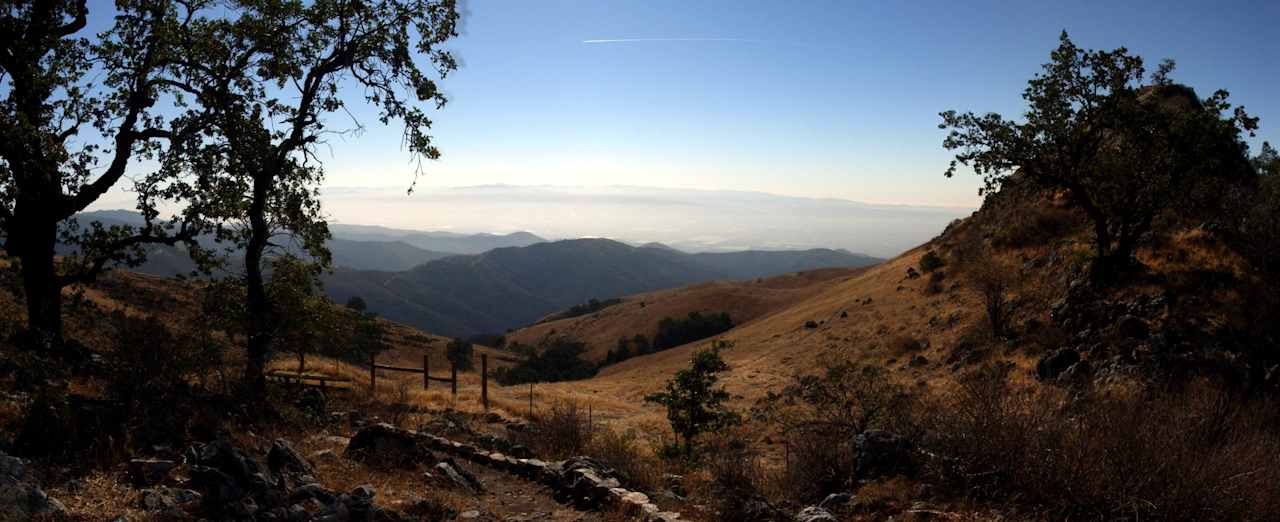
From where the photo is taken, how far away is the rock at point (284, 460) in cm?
1003

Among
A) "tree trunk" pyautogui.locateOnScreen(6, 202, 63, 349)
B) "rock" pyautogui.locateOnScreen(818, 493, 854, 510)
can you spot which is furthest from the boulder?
"tree trunk" pyautogui.locateOnScreen(6, 202, 63, 349)

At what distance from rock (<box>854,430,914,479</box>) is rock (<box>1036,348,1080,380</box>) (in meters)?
15.0

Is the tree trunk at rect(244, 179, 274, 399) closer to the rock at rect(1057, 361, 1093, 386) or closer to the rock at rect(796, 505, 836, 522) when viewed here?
the rock at rect(796, 505, 836, 522)

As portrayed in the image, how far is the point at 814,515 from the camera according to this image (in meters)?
9.45

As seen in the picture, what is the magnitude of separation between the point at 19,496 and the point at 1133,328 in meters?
27.3

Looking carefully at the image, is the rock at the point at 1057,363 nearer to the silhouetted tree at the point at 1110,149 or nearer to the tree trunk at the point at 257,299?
the silhouetted tree at the point at 1110,149

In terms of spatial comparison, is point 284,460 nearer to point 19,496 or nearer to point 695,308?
point 19,496

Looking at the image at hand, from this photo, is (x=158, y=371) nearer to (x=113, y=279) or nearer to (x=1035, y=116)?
(x=1035, y=116)

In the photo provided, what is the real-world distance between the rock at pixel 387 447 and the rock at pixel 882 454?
8.03 metres

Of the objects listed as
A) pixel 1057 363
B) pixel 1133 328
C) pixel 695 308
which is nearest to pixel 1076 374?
pixel 1057 363

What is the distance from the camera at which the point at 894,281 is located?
51094mm

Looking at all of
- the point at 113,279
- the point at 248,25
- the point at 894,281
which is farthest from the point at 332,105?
the point at 113,279

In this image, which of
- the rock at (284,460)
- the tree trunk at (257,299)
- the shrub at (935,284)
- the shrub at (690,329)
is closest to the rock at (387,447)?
the rock at (284,460)

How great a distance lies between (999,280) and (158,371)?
30.4m
